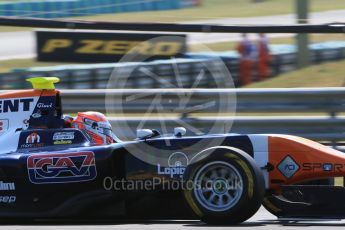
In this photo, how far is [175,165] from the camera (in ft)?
22.2

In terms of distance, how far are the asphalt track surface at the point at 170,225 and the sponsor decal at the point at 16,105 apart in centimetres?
110

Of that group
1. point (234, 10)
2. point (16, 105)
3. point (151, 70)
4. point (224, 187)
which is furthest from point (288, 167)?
point (234, 10)

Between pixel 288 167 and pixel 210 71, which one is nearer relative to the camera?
pixel 288 167

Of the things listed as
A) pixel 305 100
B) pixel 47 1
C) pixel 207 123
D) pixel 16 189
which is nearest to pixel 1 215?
pixel 16 189

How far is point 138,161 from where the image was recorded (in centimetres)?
686

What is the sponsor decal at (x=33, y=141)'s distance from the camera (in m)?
7.20

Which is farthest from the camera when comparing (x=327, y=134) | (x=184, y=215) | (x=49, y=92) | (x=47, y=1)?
(x=47, y=1)

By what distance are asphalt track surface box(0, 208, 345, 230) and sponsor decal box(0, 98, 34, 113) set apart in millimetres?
1103

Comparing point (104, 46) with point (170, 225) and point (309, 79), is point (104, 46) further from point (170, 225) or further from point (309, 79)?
point (170, 225)

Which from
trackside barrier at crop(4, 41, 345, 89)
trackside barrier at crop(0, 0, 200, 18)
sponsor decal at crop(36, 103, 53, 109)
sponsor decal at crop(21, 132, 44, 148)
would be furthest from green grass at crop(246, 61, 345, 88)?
trackside barrier at crop(0, 0, 200, 18)

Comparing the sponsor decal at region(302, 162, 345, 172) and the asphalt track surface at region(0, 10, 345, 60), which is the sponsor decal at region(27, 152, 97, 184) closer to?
the sponsor decal at region(302, 162, 345, 172)

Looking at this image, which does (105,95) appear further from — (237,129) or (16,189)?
(16,189)

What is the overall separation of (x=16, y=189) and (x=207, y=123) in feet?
13.4

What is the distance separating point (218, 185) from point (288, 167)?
25.2 inches
